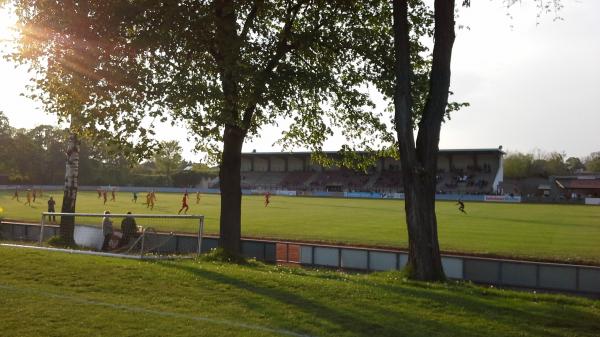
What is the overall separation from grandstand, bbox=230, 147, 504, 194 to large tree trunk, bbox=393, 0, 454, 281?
69.6 metres

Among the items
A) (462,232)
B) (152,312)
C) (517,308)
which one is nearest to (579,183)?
(462,232)

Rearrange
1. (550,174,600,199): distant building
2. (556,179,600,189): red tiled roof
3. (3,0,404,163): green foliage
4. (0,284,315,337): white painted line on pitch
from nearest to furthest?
(0,284,315,337): white painted line on pitch
(3,0,404,163): green foliage
(550,174,600,199): distant building
(556,179,600,189): red tiled roof

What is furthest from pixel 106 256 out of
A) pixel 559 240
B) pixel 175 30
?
pixel 559 240

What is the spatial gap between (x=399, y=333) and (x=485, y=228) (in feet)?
92.6

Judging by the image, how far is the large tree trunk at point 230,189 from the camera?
53.0ft

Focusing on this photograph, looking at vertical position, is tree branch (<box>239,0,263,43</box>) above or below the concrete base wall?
above

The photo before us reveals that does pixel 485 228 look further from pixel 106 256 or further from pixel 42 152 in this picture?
pixel 42 152

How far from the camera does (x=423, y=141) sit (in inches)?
490

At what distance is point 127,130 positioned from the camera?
40.7 ft

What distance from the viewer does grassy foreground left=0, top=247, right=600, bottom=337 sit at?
6898 mm

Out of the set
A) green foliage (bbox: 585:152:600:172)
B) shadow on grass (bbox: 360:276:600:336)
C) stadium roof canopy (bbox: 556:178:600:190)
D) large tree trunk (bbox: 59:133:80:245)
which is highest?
green foliage (bbox: 585:152:600:172)

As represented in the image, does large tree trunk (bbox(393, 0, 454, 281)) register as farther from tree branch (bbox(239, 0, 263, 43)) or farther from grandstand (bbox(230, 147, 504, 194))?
grandstand (bbox(230, 147, 504, 194))

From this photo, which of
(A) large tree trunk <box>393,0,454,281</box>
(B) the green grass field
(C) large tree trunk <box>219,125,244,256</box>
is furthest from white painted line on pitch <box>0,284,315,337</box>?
(B) the green grass field

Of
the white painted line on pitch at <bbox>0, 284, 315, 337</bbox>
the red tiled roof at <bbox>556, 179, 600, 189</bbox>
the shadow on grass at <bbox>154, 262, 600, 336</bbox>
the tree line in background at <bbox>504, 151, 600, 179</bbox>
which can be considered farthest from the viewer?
the tree line in background at <bbox>504, 151, 600, 179</bbox>
